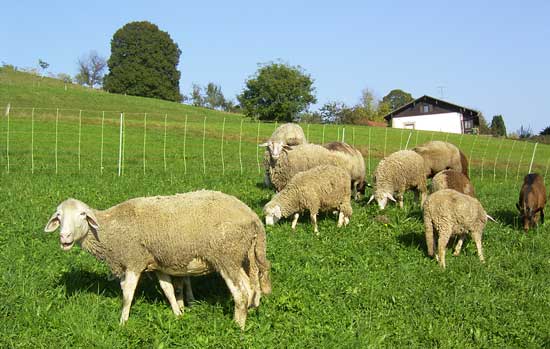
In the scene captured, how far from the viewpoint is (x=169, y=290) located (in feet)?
22.7

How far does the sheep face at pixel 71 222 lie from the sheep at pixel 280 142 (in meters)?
8.70

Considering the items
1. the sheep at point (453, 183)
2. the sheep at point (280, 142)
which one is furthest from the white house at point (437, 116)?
the sheep at point (453, 183)

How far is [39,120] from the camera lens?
119 ft

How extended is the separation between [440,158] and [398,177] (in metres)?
4.43

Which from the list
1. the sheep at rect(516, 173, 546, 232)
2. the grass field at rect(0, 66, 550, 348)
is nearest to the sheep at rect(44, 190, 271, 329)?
the grass field at rect(0, 66, 550, 348)

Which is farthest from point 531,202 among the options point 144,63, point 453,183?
point 144,63

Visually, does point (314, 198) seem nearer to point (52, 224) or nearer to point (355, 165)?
point (355, 165)

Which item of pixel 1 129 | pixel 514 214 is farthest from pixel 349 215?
pixel 1 129

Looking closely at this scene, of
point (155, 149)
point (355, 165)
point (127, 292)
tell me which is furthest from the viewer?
point (155, 149)

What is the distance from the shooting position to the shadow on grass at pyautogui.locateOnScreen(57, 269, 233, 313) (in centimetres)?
729

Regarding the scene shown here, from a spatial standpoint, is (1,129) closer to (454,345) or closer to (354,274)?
(354,274)

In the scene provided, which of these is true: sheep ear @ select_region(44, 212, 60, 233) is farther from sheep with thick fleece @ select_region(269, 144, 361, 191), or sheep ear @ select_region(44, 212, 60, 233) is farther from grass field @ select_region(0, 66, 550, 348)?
sheep with thick fleece @ select_region(269, 144, 361, 191)

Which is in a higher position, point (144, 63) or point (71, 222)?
point (144, 63)

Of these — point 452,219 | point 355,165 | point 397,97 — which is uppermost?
point 397,97
